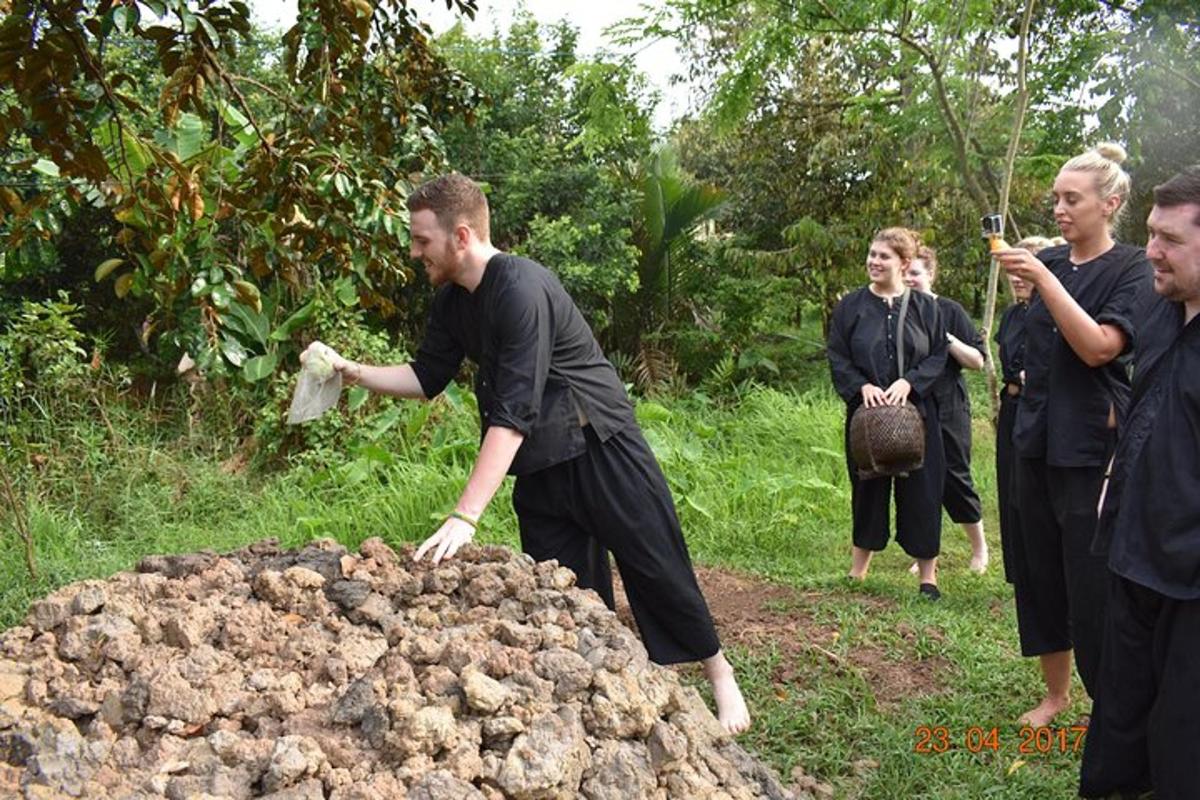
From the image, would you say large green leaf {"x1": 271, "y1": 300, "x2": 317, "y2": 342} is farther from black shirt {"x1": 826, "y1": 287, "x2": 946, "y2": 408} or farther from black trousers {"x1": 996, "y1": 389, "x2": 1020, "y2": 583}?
black trousers {"x1": 996, "y1": 389, "x2": 1020, "y2": 583}

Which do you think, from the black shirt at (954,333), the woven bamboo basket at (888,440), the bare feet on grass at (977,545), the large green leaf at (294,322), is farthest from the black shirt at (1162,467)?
the large green leaf at (294,322)

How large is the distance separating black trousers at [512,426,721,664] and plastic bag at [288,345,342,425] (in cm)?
75

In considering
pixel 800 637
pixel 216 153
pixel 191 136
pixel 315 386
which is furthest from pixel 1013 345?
pixel 191 136

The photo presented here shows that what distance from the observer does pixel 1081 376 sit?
351 cm

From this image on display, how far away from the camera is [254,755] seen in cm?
232

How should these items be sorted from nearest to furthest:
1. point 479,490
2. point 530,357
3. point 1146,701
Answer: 1. point 1146,701
2. point 479,490
3. point 530,357

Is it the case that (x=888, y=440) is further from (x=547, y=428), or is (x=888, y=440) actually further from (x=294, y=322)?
(x=294, y=322)

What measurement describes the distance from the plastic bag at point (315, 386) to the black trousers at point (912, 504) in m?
2.74

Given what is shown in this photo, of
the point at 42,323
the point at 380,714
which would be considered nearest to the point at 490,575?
the point at 380,714

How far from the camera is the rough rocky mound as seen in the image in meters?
2.30

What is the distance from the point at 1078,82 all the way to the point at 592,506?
5.53 m

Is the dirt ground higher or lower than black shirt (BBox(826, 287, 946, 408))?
lower

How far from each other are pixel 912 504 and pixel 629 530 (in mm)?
2305

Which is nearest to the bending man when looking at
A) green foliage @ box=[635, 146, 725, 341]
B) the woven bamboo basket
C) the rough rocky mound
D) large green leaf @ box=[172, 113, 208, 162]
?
the rough rocky mound
